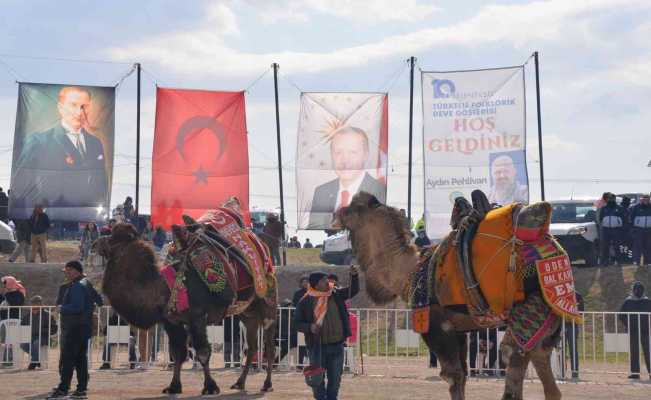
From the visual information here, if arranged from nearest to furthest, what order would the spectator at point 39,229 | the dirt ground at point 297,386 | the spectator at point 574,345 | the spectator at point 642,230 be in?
the dirt ground at point 297,386, the spectator at point 574,345, the spectator at point 642,230, the spectator at point 39,229

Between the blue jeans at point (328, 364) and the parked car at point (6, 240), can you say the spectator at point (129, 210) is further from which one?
the blue jeans at point (328, 364)

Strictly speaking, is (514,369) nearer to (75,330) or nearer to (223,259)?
(223,259)

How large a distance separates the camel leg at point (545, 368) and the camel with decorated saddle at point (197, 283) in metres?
5.89

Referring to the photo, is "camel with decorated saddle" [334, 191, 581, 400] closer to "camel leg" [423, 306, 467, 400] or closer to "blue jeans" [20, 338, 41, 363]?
"camel leg" [423, 306, 467, 400]

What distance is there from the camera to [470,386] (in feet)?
55.7

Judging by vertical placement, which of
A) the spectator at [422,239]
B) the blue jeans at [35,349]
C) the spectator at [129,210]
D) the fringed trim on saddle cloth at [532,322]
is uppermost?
the spectator at [129,210]

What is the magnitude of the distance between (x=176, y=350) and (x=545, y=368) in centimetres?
648

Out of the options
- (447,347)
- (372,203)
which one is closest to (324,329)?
(372,203)

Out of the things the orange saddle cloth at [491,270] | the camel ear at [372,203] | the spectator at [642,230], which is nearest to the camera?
the orange saddle cloth at [491,270]

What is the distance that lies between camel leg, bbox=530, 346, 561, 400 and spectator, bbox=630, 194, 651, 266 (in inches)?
664

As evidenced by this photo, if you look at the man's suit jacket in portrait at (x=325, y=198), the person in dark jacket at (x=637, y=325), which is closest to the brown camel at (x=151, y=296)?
the person in dark jacket at (x=637, y=325)

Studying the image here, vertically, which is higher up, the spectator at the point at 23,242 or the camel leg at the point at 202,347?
the spectator at the point at 23,242

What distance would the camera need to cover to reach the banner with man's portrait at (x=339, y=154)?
2933 centimetres

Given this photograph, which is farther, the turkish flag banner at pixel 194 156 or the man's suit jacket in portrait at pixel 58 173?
the man's suit jacket in portrait at pixel 58 173
